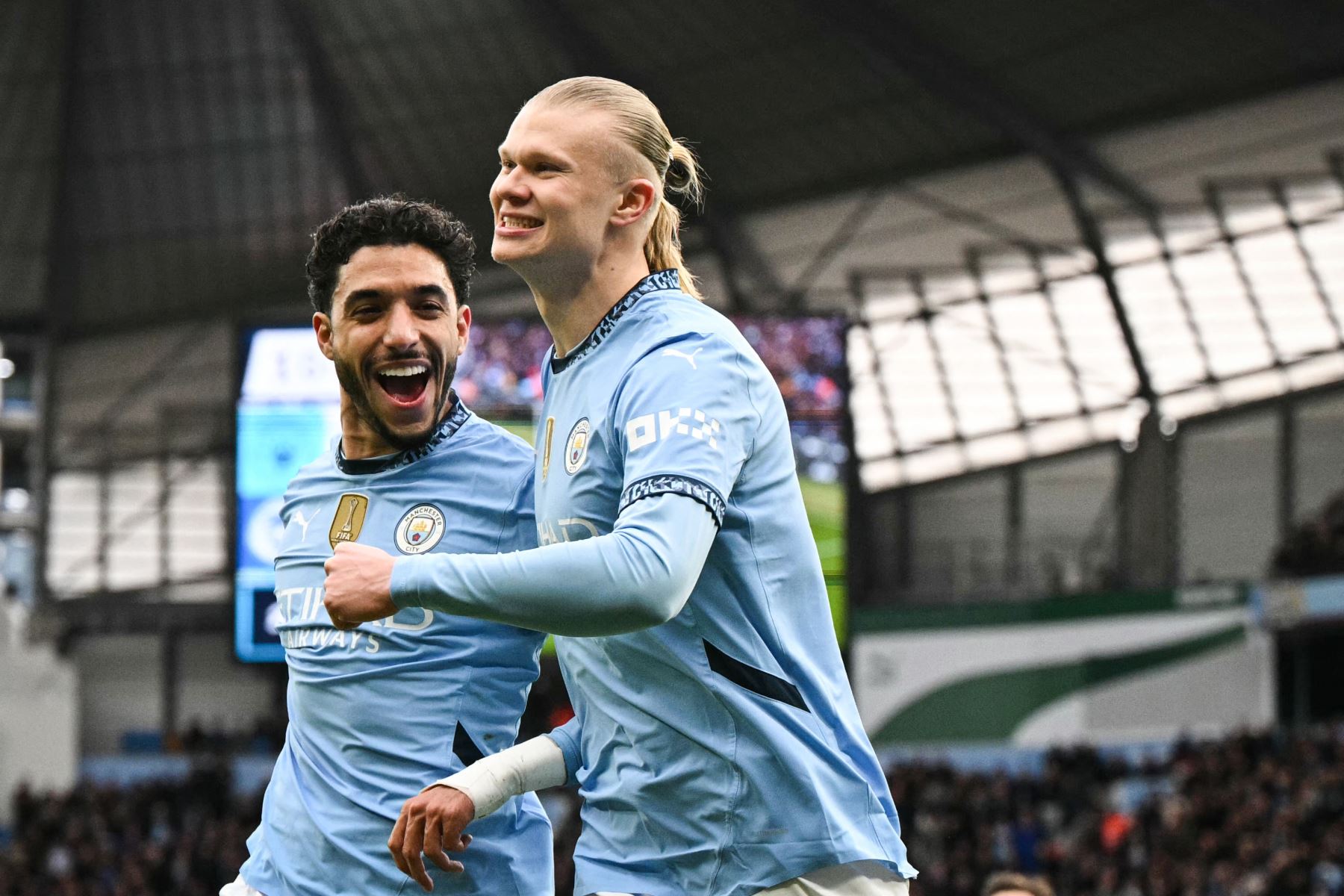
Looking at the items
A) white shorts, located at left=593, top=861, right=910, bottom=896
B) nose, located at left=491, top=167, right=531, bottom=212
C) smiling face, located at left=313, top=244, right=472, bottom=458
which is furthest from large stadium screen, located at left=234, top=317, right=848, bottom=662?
white shorts, located at left=593, top=861, right=910, bottom=896

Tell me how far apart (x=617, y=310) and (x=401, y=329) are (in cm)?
74

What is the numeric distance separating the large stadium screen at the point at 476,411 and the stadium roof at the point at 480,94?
319 inches

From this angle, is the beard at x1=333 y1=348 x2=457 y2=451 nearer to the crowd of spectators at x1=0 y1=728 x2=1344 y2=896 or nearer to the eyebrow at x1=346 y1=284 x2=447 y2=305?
the eyebrow at x1=346 y1=284 x2=447 y2=305

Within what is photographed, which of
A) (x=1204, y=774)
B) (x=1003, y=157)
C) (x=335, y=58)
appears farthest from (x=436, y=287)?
(x=1003, y=157)

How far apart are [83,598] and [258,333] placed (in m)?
16.5

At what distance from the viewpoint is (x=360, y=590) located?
2.62 metres

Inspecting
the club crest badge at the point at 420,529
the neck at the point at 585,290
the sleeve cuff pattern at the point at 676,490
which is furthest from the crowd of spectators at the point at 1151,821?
the sleeve cuff pattern at the point at 676,490

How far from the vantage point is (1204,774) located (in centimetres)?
2344

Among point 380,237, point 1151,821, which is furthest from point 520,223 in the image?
point 1151,821

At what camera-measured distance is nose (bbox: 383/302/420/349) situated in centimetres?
361

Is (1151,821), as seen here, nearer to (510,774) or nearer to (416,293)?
(416,293)

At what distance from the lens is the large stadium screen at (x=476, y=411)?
17.5 m

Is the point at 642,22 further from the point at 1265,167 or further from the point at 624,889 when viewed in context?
the point at 624,889

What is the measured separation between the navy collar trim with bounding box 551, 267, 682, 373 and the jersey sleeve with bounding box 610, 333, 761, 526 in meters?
0.19
